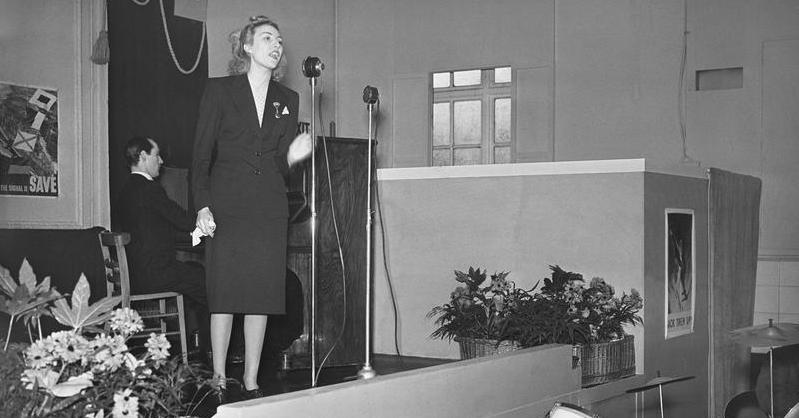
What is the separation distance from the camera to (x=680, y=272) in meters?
5.96

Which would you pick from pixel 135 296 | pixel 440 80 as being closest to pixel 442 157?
pixel 440 80

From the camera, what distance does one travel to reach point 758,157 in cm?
837

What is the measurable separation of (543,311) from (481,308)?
1.15 feet

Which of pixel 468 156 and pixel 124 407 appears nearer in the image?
pixel 124 407

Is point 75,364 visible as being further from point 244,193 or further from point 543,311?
point 543,311

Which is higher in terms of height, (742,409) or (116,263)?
(116,263)

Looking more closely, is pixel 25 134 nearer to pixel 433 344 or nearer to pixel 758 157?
pixel 433 344

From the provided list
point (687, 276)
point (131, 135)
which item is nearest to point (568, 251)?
point (687, 276)

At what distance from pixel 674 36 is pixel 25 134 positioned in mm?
5391

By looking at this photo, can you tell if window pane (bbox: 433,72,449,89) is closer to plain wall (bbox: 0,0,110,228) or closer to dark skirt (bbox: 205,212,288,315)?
plain wall (bbox: 0,0,110,228)

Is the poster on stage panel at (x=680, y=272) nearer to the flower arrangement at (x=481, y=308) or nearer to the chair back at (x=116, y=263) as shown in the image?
the flower arrangement at (x=481, y=308)

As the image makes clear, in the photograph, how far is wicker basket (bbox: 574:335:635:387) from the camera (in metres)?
5.24

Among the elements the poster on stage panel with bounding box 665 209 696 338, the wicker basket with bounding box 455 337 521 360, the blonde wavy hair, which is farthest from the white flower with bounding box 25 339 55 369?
the poster on stage panel with bounding box 665 209 696 338

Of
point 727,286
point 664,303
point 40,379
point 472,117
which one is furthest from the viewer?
point 472,117
